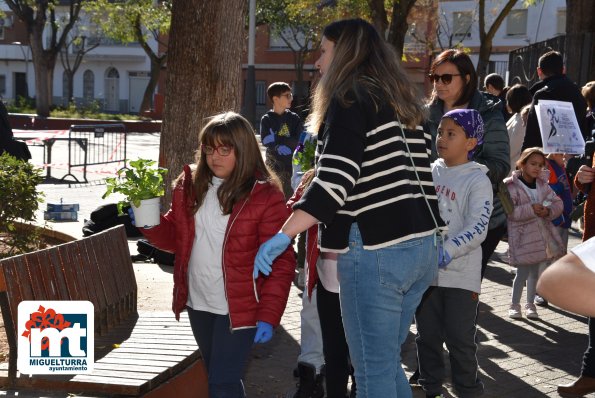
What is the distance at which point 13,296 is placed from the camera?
4.71 meters

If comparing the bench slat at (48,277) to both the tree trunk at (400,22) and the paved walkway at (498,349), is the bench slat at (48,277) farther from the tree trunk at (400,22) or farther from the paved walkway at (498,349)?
the tree trunk at (400,22)

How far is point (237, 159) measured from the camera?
462 cm

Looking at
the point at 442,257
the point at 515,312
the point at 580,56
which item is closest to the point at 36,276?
the point at 442,257

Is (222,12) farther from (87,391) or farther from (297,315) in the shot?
(87,391)

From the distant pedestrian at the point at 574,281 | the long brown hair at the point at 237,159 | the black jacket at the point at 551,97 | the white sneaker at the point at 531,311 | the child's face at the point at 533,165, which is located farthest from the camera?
the black jacket at the point at 551,97

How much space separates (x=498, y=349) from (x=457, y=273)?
1922 millimetres

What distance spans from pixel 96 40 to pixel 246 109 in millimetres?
50179

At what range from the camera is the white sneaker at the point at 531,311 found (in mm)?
8027

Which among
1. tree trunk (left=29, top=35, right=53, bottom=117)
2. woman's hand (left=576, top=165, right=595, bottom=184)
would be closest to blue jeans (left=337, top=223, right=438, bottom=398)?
woman's hand (left=576, top=165, right=595, bottom=184)

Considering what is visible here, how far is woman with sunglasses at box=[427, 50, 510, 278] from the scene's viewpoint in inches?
225

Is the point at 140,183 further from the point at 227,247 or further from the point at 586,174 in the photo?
the point at 586,174

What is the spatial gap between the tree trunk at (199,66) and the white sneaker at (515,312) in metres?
2.94

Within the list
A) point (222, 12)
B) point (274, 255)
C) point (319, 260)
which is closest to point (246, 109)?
point (222, 12)

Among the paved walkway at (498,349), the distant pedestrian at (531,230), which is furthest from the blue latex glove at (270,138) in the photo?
the distant pedestrian at (531,230)
